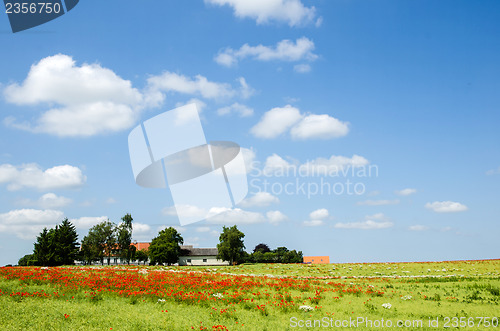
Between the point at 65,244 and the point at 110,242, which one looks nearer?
the point at 65,244

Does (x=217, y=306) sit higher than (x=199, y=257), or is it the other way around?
(x=217, y=306)

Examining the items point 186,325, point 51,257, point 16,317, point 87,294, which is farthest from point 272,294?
point 51,257

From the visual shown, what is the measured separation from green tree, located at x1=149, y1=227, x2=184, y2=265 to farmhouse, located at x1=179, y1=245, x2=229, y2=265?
2155cm

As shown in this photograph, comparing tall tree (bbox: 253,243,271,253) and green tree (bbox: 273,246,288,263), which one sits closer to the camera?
green tree (bbox: 273,246,288,263)

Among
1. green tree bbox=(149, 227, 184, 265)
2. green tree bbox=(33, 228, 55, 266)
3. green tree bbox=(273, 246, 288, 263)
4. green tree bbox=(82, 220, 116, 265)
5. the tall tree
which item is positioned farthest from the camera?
the tall tree

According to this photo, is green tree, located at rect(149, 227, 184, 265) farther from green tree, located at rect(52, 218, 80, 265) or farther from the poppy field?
the poppy field

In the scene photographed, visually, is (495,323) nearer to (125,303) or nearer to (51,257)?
(125,303)

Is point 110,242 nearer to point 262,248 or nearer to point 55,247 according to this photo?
point 55,247

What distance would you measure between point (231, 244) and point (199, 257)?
3006cm

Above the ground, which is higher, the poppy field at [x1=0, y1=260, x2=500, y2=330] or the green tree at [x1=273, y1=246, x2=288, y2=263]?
the poppy field at [x1=0, y1=260, x2=500, y2=330]

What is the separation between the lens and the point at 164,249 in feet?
286

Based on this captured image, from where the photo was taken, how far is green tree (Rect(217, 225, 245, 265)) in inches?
3472

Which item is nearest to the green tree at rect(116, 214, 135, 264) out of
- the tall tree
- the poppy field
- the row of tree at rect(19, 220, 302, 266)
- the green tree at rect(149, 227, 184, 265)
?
the row of tree at rect(19, 220, 302, 266)

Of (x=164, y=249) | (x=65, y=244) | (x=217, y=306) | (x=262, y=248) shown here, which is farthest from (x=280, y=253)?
(x=217, y=306)
